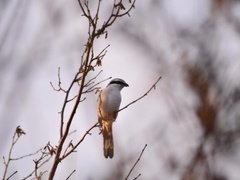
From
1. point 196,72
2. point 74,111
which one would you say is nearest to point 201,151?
point 196,72

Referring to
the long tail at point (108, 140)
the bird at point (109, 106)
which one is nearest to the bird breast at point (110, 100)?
the bird at point (109, 106)

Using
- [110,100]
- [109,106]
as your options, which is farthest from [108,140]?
[110,100]

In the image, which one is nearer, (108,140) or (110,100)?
(108,140)

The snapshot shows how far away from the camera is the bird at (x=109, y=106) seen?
5.54 m

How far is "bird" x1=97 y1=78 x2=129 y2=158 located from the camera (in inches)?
218

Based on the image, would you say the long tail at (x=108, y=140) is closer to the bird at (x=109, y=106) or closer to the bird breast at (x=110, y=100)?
the bird at (x=109, y=106)

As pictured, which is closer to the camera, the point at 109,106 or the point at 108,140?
the point at 108,140

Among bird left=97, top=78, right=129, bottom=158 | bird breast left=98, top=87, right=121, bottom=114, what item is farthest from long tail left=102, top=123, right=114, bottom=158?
bird breast left=98, top=87, right=121, bottom=114

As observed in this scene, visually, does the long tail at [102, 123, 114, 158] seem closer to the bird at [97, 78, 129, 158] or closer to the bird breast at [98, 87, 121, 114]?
the bird at [97, 78, 129, 158]

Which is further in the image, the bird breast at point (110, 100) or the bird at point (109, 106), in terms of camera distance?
the bird breast at point (110, 100)

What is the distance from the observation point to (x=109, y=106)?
6195 mm

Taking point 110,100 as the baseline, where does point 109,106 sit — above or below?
below

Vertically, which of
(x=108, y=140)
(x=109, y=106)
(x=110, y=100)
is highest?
(x=110, y=100)

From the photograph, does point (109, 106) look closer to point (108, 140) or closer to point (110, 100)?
point (110, 100)
